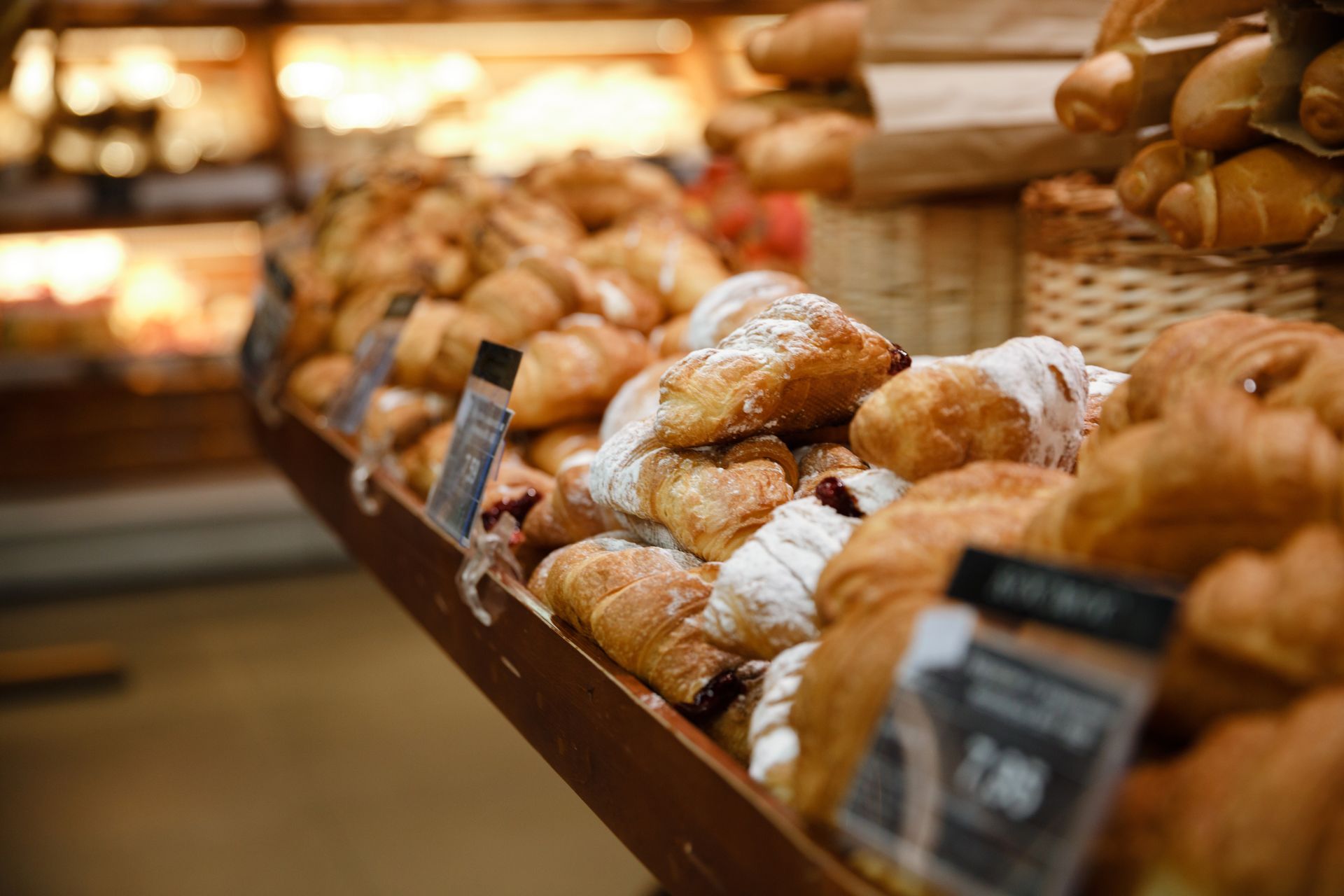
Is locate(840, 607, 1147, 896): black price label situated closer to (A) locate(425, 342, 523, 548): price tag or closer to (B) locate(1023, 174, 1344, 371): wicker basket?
(A) locate(425, 342, 523, 548): price tag

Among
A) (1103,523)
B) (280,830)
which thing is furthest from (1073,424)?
(280,830)

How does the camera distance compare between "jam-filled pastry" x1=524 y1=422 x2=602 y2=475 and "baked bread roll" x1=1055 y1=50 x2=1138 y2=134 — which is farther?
"jam-filled pastry" x1=524 y1=422 x2=602 y2=475

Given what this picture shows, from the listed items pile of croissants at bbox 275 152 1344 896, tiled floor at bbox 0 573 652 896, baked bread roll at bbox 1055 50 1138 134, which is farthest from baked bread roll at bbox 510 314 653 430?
tiled floor at bbox 0 573 652 896

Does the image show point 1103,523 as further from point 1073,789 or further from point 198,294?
point 198,294

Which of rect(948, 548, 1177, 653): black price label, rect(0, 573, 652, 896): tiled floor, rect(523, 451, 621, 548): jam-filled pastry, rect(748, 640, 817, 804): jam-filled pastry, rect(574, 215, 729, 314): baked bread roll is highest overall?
rect(948, 548, 1177, 653): black price label

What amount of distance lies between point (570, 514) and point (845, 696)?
725 millimetres

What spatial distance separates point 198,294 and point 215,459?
0.62 metres

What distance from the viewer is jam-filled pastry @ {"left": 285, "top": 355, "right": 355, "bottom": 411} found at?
2.33m

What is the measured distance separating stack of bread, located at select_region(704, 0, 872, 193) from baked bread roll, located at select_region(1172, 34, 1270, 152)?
66 centimetres

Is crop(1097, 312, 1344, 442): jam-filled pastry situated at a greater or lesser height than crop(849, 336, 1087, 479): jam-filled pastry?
greater

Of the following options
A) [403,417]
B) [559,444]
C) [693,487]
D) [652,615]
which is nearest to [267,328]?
[403,417]

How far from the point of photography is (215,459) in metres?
4.45

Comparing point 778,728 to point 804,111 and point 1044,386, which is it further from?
point 804,111

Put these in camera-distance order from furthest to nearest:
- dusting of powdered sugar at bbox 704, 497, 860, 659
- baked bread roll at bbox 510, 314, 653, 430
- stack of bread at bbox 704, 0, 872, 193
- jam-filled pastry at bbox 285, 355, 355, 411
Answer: jam-filled pastry at bbox 285, 355, 355, 411, stack of bread at bbox 704, 0, 872, 193, baked bread roll at bbox 510, 314, 653, 430, dusting of powdered sugar at bbox 704, 497, 860, 659
